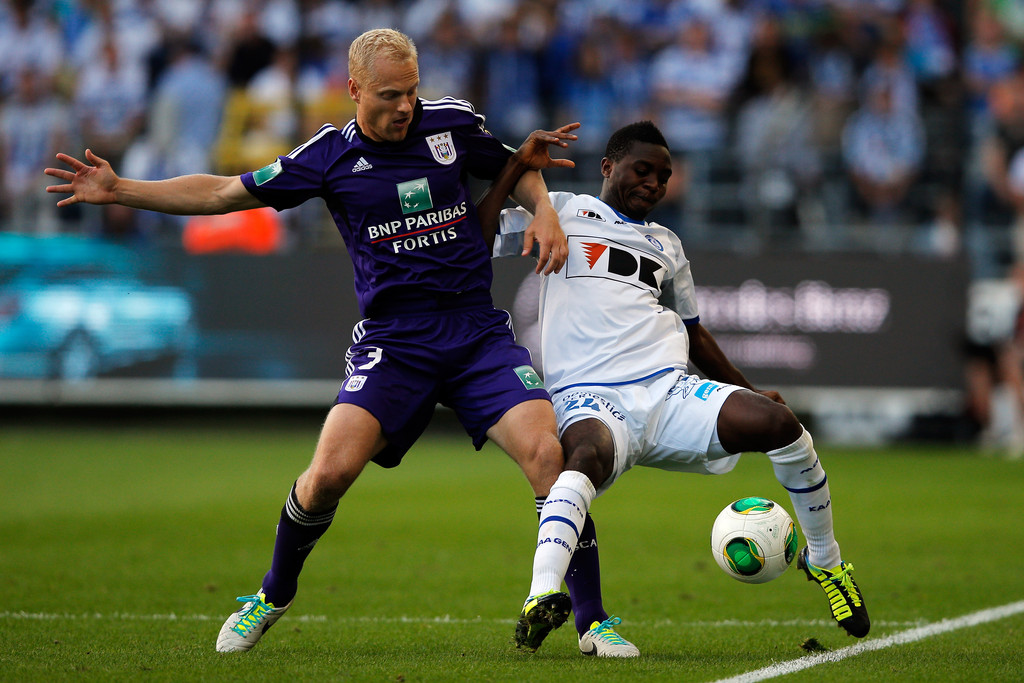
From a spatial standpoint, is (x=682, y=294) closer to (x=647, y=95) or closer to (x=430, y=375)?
(x=430, y=375)

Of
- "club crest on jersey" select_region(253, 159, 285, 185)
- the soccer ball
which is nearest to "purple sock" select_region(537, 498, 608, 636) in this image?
the soccer ball

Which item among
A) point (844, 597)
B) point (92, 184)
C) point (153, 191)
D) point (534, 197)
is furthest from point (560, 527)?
point (92, 184)

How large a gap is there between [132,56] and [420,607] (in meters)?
13.9

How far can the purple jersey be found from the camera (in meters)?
5.09

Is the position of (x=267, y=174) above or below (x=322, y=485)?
above

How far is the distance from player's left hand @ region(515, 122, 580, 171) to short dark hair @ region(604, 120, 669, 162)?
0.26 m

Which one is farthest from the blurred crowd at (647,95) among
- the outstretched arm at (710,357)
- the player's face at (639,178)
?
the player's face at (639,178)

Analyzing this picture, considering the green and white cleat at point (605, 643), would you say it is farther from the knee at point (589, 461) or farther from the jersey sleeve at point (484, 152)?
the jersey sleeve at point (484, 152)

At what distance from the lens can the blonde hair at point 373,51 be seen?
16.0ft

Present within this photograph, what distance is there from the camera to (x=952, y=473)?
40.5 feet

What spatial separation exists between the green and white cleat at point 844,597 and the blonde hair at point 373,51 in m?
2.73

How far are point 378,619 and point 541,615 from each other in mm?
1803

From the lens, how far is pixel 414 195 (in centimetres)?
509

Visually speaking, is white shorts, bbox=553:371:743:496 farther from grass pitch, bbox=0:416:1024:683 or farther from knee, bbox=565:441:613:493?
grass pitch, bbox=0:416:1024:683
